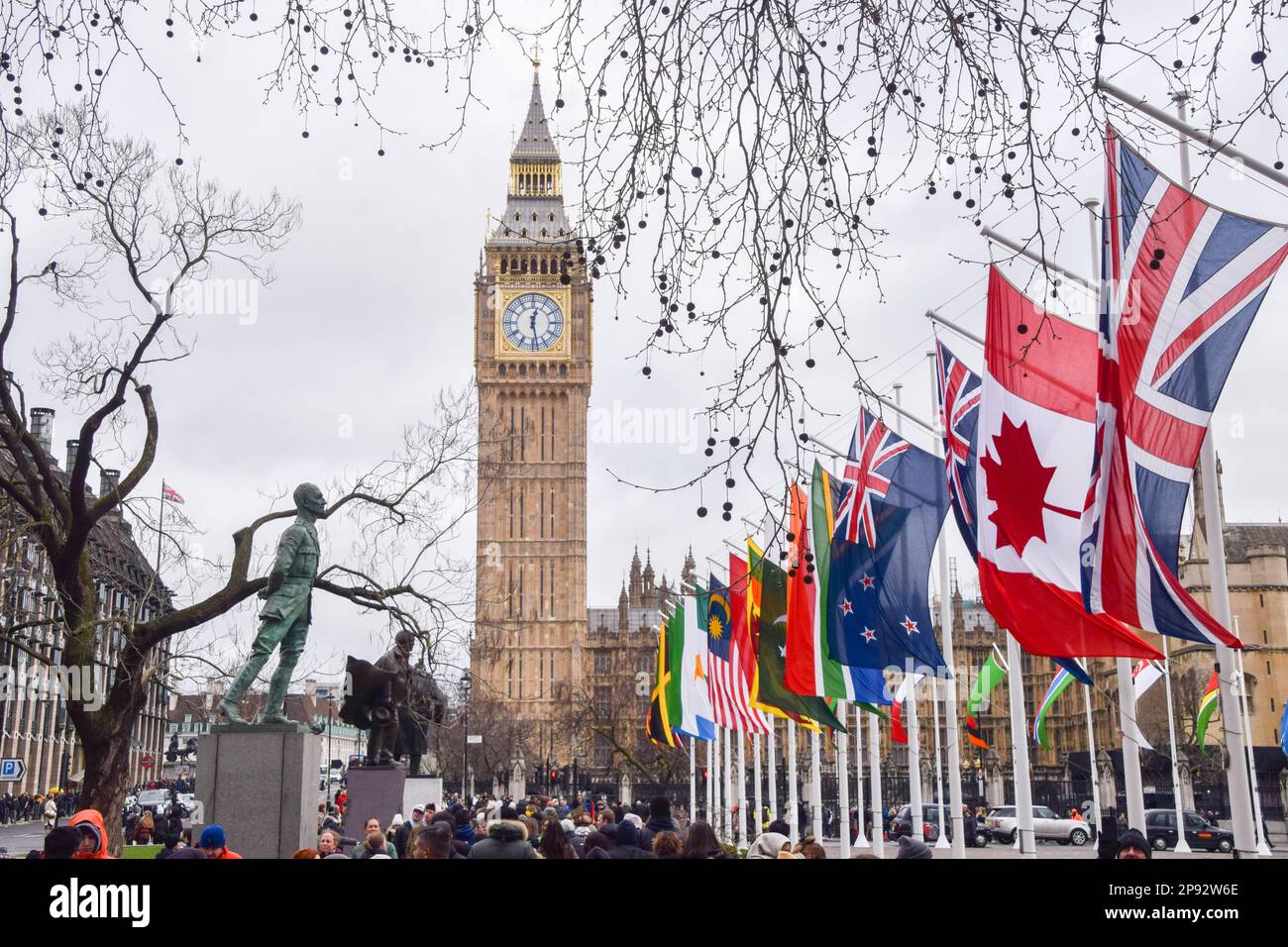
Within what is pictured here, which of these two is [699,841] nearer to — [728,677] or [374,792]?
[374,792]

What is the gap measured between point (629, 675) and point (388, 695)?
85.6 metres

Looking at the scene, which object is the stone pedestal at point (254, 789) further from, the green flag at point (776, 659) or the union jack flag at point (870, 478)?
the green flag at point (776, 659)

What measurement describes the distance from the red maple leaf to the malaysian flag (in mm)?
13846

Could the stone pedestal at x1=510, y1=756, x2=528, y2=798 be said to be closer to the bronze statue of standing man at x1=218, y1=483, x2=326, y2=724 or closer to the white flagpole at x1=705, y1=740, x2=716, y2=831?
the white flagpole at x1=705, y1=740, x2=716, y2=831

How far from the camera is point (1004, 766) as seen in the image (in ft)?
316

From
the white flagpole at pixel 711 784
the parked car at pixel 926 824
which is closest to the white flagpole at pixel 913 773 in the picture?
the parked car at pixel 926 824

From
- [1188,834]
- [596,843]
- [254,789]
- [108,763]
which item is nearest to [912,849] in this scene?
[596,843]

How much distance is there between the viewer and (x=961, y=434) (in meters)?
16.2

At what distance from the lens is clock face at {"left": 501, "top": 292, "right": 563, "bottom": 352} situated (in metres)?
104

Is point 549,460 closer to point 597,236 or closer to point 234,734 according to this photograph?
point 234,734

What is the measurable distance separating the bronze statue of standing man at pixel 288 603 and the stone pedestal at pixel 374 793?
5.65m

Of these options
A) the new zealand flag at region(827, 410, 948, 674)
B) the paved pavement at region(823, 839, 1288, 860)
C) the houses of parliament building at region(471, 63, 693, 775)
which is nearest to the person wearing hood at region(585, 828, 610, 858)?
the new zealand flag at region(827, 410, 948, 674)

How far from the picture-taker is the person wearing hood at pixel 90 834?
24.4 ft
